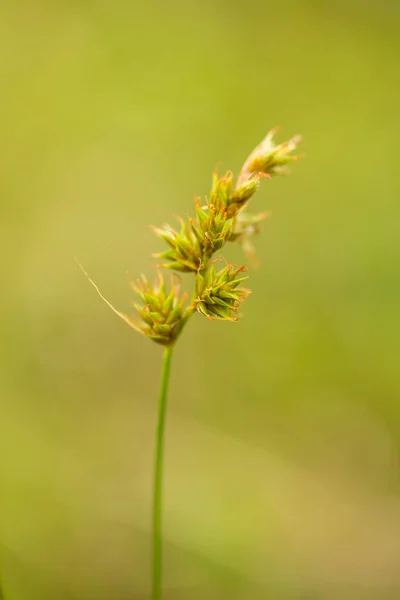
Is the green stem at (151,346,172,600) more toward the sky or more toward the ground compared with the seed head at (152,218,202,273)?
more toward the ground

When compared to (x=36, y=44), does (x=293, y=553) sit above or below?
below

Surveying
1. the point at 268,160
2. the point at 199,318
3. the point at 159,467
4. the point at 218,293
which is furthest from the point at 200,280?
the point at 199,318

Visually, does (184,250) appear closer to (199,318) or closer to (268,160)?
(268,160)

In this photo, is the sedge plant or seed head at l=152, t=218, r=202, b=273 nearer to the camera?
the sedge plant

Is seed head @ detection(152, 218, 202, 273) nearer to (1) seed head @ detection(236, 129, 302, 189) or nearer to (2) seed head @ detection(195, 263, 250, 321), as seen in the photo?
(2) seed head @ detection(195, 263, 250, 321)

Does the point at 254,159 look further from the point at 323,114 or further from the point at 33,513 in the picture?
the point at 323,114

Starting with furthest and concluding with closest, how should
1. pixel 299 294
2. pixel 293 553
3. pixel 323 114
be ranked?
pixel 323 114, pixel 299 294, pixel 293 553

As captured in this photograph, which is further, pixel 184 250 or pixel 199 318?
pixel 199 318

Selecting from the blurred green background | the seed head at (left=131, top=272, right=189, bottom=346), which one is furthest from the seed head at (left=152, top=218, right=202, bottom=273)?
the blurred green background

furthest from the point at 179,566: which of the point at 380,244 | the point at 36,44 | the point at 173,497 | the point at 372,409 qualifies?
the point at 36,44
